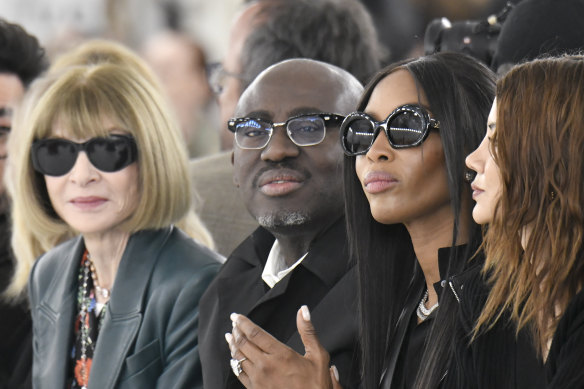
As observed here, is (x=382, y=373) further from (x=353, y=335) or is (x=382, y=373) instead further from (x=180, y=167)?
(x=180, y=167)

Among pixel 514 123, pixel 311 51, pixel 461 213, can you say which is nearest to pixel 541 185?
pixel 514 123

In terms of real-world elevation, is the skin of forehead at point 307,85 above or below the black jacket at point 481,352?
above

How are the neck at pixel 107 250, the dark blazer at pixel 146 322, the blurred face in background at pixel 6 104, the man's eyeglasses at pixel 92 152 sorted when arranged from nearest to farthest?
1. the dark blazer at pixel 146 322
2. the man's eyeglasses at pixel 92 152
3. the neck at pixel 107 250
4. the blurred face in background at pixel 6 104

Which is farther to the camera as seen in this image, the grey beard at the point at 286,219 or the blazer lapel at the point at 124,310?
the blazer lapel at the point at 124,310

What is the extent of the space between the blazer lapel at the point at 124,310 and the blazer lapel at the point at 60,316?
0.58ft

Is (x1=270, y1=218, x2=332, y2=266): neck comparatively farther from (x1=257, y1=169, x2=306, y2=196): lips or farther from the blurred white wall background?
the blurred white wall background

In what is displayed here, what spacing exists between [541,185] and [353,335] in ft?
2.42

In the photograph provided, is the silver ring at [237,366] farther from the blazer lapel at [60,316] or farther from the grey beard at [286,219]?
the blazer lapel at [60,316]

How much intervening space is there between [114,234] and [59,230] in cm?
37

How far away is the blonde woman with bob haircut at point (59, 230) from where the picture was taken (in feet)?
11.4

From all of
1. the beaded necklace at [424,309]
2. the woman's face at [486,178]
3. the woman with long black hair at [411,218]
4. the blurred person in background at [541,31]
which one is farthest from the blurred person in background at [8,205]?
the woman's face at [486,178]

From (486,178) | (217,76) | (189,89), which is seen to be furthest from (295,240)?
(189,89)

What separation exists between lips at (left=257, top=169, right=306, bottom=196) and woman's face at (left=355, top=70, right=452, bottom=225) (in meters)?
0.34

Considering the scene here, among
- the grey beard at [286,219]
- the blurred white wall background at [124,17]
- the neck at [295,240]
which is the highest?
the blurred white wall background at [124,17]
